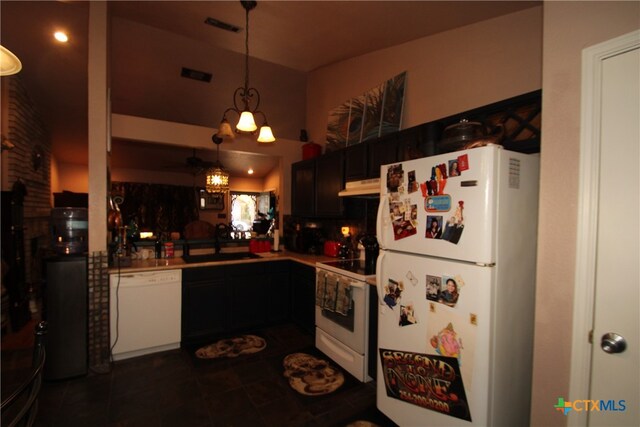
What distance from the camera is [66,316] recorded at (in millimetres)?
2408

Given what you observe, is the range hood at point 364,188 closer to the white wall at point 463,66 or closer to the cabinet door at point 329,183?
the cabinet door at point 329,183

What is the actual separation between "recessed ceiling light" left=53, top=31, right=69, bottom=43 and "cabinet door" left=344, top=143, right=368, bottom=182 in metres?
3.23

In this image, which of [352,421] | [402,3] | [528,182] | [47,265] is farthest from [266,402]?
[402,3]

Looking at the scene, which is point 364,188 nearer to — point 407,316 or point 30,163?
point 407,316

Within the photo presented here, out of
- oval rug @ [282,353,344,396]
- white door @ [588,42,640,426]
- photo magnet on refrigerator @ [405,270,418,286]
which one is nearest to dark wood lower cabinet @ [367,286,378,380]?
oval rug @ [282,353,344,396]

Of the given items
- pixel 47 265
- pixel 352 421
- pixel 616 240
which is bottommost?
pixel 352 421

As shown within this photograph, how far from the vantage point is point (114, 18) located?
2979 mm

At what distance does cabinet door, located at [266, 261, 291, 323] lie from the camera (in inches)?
136

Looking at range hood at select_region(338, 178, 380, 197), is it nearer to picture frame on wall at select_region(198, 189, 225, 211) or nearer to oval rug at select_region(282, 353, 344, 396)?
oval rug at select_region(282, 353, 344, 396)

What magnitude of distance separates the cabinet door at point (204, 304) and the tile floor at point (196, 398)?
0.36 m

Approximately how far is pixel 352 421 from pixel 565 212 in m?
1.80

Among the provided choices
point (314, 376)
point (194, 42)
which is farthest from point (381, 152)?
point (194, 42)

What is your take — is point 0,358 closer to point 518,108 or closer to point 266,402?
point 266,402

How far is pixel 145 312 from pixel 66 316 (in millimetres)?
574
